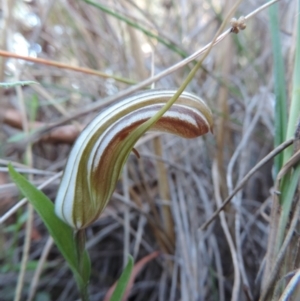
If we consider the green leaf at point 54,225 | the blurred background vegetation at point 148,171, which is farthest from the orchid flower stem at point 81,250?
the blurred background vegetation at point 148,171

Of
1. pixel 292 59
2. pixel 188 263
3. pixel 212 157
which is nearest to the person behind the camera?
pixel 292 59

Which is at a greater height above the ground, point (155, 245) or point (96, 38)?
point (96, 38)

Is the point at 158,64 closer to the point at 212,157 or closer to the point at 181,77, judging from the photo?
the point at 181,77

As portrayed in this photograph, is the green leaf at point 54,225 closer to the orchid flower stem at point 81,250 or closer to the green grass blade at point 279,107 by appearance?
the orchid flower stem at point 81,250

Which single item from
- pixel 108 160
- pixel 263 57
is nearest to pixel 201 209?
pixel 263 57

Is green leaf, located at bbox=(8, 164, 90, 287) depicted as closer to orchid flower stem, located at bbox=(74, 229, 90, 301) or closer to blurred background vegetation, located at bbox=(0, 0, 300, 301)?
orchid flower stem, located at bbox=(74, 229, 90, 301)

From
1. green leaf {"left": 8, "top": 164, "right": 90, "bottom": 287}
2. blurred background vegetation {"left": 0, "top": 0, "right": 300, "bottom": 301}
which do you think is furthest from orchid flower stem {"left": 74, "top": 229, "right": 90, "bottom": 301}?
blurred background vegetation {"left": 0, "top": 0, "right": 300, "bottom": 301}

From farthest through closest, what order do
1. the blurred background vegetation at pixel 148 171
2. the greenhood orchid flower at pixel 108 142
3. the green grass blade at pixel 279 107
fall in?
the blurred background vegetation at pixel 148 171 → the green grass blade at pixel 279 107 → the greenhood orchid flower at pixel 108 142
